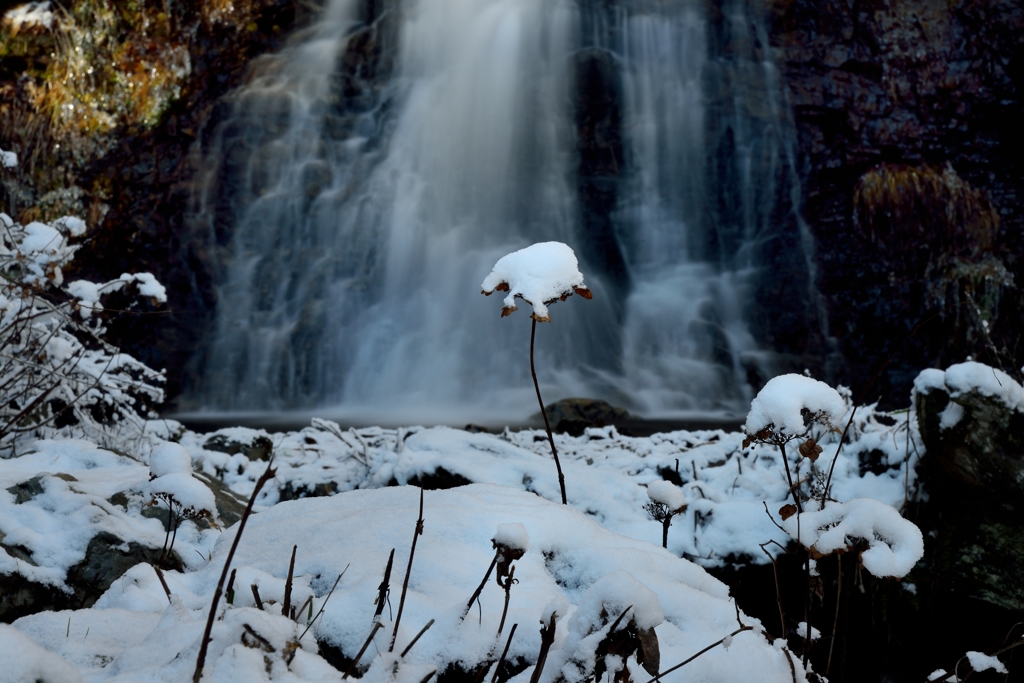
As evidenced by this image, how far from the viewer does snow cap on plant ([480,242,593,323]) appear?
1295 millimetres

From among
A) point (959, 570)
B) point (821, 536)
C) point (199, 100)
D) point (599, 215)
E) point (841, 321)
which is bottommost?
point (959, 570)

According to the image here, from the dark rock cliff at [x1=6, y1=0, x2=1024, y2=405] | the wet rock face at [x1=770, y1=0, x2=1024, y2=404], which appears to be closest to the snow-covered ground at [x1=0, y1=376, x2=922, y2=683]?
the dark rock cliff at [x1=6, y1=0, x2=1024, y2=405]

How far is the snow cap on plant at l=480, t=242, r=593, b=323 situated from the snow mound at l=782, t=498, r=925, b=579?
563 mm

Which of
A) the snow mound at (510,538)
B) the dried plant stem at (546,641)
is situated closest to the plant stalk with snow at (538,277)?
the snow mound at (510,538)

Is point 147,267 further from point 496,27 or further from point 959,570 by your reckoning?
point 959,570

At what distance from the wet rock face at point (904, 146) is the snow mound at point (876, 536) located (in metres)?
11.5

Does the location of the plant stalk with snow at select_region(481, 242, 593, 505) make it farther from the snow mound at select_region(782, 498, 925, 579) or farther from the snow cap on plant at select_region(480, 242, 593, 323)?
the snow mound at select_region(782, 498, 925, 579)

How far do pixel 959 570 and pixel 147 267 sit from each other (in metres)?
12.9

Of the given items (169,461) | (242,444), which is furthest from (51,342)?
(169,461)

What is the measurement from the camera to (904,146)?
37.7 feet

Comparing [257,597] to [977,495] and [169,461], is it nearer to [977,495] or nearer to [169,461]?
[169,461]

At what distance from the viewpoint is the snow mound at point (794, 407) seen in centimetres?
121

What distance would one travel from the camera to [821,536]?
1.03 meters

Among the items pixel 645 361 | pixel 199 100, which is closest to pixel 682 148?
pixel 645 361
